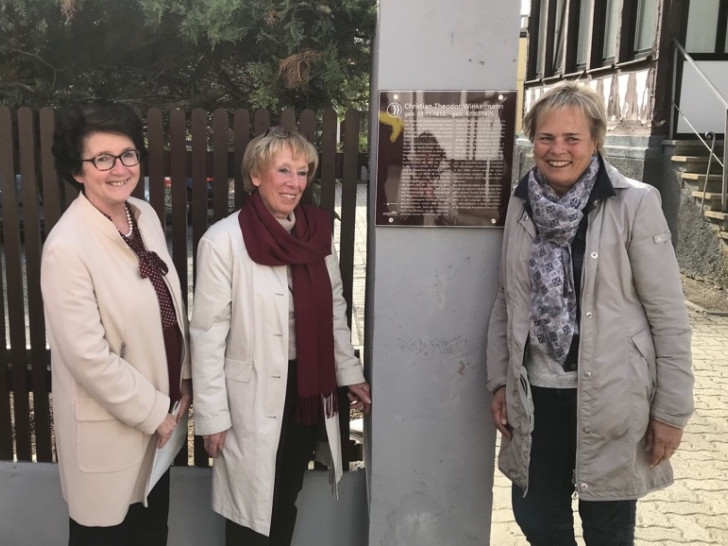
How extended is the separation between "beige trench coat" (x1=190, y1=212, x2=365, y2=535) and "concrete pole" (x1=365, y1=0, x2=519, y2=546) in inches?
17.9

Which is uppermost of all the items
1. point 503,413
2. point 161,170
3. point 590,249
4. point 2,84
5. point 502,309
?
point 2,84

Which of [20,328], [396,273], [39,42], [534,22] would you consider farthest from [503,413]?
[534,22]

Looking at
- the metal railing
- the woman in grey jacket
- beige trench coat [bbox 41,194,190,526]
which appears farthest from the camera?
the metal railing

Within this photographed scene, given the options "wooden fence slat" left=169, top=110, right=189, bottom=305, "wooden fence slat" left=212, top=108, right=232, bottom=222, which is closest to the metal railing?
"wooden fence slat" left=212, top=108, right=232, bottom=222

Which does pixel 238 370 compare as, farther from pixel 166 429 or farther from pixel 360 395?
pixel 360 395

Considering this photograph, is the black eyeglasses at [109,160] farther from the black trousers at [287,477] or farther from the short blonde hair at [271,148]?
the black trousers at [287,477]

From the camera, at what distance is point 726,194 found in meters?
8.72

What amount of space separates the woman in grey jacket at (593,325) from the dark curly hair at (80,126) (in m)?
1.44

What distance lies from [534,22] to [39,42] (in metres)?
15.5

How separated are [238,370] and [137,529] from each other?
703 mm

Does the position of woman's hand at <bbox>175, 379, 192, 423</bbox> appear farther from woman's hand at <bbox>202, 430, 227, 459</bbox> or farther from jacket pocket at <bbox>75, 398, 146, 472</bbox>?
jacket pocket at <bbox>75, 398, 146, 472</bbox>

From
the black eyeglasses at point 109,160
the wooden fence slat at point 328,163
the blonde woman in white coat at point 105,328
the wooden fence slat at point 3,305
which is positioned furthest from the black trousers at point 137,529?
the wooden fence slat at point 328,163

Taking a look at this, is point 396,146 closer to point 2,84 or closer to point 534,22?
point 2,84

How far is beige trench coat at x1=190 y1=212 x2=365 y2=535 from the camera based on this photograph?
8.34 feet
